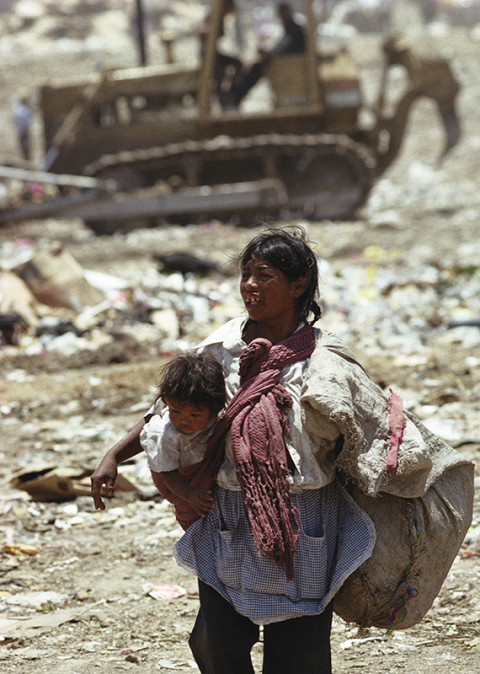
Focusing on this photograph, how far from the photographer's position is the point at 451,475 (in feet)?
7.80

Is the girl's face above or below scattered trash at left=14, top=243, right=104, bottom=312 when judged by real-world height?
above

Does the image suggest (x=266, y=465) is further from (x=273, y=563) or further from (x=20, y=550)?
(x=20, y=550)

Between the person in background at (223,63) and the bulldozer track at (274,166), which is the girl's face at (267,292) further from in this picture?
the person in background at (223,63)

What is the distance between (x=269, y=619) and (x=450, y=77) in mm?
12516

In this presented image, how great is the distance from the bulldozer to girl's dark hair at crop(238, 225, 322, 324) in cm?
1001

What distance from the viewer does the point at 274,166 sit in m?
12.8

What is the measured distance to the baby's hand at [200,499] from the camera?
222 centimetres

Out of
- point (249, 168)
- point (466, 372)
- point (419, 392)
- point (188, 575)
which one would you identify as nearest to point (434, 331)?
point (466, 372)

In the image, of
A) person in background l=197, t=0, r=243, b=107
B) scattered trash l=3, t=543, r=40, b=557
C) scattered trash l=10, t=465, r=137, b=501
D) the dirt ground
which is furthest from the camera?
person in background l=197, t=0, r=243, b=107

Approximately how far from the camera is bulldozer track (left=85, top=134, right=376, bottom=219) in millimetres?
12656

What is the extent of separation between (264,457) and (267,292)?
0.42 m

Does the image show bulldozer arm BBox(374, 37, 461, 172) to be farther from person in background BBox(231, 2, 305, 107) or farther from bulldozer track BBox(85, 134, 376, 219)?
person in background BBox(231, 2, 305, 107)

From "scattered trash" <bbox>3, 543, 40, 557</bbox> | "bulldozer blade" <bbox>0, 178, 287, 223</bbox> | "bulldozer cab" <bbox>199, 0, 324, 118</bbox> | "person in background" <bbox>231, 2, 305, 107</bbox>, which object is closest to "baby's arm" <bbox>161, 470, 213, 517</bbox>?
"scattered trash" <bbox>3, 543, 40, 557</bbox>

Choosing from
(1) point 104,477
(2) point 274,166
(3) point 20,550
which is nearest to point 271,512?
(1) point 104,477
